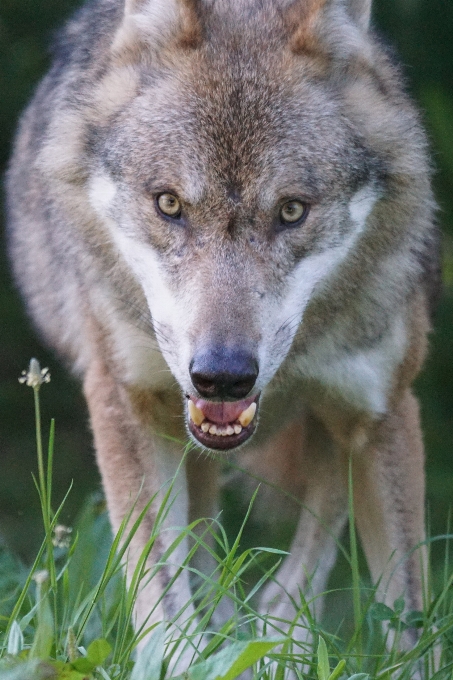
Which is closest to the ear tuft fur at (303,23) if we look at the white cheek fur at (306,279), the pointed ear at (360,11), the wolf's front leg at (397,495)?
the pointed ear at (360,11)

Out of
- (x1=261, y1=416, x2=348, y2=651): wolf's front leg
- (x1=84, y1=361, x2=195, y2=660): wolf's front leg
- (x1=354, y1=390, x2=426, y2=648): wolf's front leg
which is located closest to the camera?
(x1=84, y1=361, x2=195, y2=660): wolf's front leg

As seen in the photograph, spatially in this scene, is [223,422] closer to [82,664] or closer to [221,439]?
[221,439]

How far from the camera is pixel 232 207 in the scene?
10.2ft

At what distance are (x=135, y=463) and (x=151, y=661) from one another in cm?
146

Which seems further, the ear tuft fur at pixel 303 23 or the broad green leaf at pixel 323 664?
the ear tuft fur at pixel 303 23

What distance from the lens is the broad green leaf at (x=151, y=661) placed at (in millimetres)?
A: 2408

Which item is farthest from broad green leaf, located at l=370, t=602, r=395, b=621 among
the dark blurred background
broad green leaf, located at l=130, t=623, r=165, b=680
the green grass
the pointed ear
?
the dark blurred background

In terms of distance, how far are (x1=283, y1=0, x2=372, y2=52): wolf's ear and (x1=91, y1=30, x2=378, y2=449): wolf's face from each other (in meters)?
0.08

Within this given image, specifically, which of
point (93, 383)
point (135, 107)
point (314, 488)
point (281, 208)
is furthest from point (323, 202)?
point (314, 488)

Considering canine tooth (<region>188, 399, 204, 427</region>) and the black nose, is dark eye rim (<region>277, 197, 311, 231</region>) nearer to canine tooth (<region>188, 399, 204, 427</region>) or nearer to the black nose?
the black nose

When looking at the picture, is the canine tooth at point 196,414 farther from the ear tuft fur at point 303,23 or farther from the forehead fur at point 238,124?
the ear tuft fur at point 303,23

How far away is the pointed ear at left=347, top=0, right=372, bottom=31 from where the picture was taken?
138 inches

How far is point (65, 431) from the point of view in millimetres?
7227

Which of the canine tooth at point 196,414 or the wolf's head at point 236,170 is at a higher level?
the wolf's head at point 236,170
